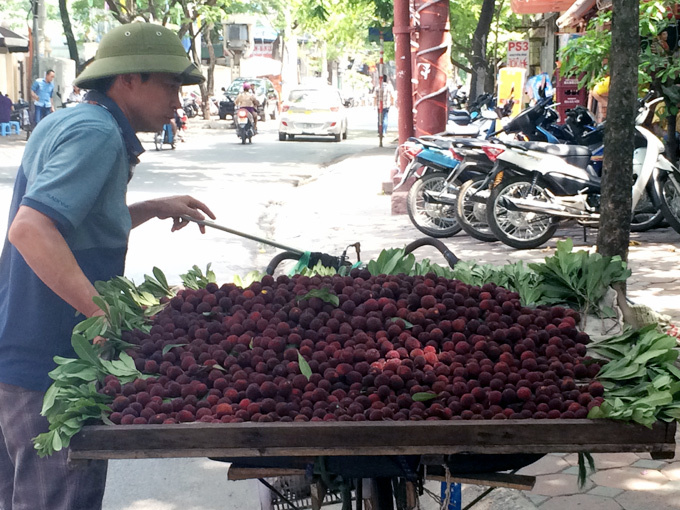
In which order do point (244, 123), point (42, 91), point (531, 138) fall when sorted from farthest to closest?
point (42, 91) < point (244, 123) < point (531, 138)

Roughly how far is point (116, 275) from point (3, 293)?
331 millimetres

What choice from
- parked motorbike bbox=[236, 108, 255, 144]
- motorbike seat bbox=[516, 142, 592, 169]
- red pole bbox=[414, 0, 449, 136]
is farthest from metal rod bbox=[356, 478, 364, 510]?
parked motorbike bbox=[236, 108, 255, 144]

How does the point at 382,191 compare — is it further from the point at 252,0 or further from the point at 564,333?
the point at 252,0

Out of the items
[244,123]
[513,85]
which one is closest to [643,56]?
[513,85]

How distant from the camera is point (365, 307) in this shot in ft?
8.73

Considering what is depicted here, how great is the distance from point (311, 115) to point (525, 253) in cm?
1888

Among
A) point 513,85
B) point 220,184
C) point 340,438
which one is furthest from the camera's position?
point 513,85

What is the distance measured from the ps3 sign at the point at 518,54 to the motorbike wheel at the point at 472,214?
48.2 feet

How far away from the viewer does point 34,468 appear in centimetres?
265

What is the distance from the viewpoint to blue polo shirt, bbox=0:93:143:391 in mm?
2486

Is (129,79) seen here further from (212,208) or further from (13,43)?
(13,43)

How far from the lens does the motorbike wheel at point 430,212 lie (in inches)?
418

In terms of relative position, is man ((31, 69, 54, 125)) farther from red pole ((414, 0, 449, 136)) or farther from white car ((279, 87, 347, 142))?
red pole ((414, 0, 449, 136))

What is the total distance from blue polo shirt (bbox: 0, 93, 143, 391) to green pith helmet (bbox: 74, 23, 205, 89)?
0.10 meters
